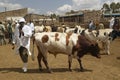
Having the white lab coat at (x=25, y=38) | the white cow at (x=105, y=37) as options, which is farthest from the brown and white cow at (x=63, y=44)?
the white cow at (x=105, y=37)

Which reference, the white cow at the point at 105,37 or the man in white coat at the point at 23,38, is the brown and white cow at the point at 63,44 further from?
the white cow at the point at 105,37

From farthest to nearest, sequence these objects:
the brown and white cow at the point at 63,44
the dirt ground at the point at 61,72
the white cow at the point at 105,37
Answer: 1. the white cow at the point at 105,37
2. the brown and white cow at the point at 63,44
3. the dirt ground at the point at 61,72

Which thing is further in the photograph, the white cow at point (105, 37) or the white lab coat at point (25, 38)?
the white cow at point (105, 37)

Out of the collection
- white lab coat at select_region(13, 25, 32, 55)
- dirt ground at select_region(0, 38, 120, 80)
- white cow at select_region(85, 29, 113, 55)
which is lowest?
dirt ground at select_region(0, 38, 120, 80)

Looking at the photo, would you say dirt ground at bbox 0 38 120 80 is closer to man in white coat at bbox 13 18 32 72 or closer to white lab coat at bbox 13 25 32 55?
man in white coat at bbox 13 18 32 72

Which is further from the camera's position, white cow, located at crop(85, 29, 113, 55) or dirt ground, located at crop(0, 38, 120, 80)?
white cow, located at crop(85, 29, 113, 55)

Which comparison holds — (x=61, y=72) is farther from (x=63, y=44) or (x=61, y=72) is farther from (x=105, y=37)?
(x=105, y=37)

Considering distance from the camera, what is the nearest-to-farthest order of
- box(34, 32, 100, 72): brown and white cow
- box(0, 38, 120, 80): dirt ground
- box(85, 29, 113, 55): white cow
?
box(0, 38, 120, 80): dirt ground → box(34, 32, 100, 72): brown and white cow → box(85, 29, 113, 55): white cow

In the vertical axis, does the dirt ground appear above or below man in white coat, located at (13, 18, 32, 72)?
below


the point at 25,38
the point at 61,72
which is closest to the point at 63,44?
the point at 61,72

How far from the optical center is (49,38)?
11.6 metres

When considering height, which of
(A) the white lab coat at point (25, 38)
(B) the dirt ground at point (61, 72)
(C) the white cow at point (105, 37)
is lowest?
(B) the dirt ground at point (61, 72)

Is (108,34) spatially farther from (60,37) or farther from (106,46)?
(60,37)

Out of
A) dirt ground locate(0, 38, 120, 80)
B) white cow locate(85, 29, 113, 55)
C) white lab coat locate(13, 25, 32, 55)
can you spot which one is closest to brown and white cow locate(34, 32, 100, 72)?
white lab coat locate(13, 25, 32, 55)
